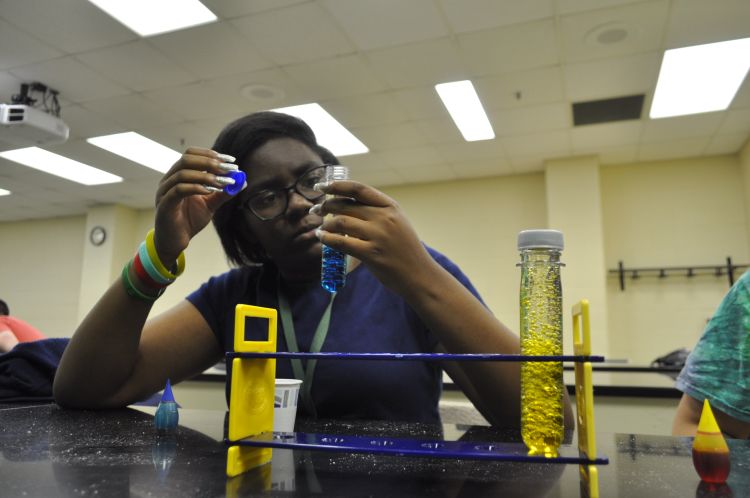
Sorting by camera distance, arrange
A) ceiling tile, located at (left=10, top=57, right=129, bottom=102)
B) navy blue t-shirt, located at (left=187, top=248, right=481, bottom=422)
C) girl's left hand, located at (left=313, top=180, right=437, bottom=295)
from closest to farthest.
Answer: girl's left hand, located at (left=313, top=180, right=437, bottom=295), navy blue t-shirt, located at (left=187, top=248, right=481, bottom=422), ceiling tile, located at (left=10, top=57, right=129, bottom=102)

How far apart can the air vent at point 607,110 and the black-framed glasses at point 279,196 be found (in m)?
3.70

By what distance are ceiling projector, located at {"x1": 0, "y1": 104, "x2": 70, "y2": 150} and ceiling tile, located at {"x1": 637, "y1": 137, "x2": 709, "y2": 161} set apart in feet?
16.4

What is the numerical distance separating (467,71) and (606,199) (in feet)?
8.98

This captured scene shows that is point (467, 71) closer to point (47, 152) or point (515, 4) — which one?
point (515, 4)

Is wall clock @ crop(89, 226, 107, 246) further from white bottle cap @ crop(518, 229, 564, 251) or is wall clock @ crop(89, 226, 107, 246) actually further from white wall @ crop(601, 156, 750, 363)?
white bottle cap @ crop(518, 229, 564, 251)

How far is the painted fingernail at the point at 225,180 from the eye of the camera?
849 millimetres

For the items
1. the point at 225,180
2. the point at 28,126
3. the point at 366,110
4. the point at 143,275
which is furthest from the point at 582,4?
the point at 28,126

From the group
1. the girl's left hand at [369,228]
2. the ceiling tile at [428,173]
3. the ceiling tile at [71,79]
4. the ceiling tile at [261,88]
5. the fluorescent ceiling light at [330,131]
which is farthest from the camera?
the ceiling tile at [428,173]

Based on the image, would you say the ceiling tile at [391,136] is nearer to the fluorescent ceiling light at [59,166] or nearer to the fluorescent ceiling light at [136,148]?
the fluorescent ceiling light at [136,148]

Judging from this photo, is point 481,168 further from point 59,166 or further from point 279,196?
point 279,196

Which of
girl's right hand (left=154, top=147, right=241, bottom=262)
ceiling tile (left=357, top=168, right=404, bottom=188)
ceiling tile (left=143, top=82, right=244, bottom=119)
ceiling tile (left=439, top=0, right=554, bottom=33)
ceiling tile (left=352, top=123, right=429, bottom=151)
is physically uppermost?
ceiling tile (left=439, top=0, right=554, bottom=33)

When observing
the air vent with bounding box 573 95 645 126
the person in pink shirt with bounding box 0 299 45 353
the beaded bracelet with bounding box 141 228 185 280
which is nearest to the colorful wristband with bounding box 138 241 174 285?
the beaded bracelet with bounding box 141 228 185 280

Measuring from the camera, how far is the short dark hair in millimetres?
1127

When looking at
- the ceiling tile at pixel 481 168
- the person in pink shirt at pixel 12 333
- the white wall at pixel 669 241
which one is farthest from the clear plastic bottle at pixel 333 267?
the white wall at pixel 669 241
